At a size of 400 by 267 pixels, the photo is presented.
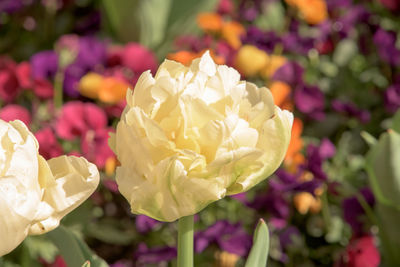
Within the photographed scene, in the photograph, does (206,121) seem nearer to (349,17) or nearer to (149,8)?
(349,17)

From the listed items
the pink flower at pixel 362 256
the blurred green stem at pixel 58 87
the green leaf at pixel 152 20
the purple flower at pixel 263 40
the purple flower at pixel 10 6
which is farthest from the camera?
the green leaf at pixel 152 20

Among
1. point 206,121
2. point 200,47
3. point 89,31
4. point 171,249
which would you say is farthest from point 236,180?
point 89,31

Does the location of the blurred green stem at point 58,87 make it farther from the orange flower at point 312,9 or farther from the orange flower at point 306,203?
the orange flower at point 312,9

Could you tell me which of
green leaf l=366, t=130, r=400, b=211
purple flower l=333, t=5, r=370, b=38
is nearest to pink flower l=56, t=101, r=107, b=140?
green leaf l=366, t=130, r=400, b=211

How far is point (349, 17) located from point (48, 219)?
146 centimetres

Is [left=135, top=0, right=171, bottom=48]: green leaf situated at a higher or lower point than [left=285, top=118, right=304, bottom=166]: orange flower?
lower

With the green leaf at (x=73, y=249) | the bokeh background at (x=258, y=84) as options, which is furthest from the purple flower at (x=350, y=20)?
the green leaf at (x=73, y=249)

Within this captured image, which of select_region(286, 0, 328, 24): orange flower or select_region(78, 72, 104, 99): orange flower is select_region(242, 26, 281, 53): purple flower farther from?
select_region(78, 72, 104, 99): orange flower

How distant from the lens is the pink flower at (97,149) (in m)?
1.07

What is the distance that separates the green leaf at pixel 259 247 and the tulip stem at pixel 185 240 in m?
0.05

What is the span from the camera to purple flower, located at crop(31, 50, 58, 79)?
140 cm

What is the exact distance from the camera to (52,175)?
435 millimetres

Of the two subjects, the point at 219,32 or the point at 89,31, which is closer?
the point at 219,32

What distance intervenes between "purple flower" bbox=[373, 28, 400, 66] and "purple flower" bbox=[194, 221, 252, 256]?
0.68 metres
